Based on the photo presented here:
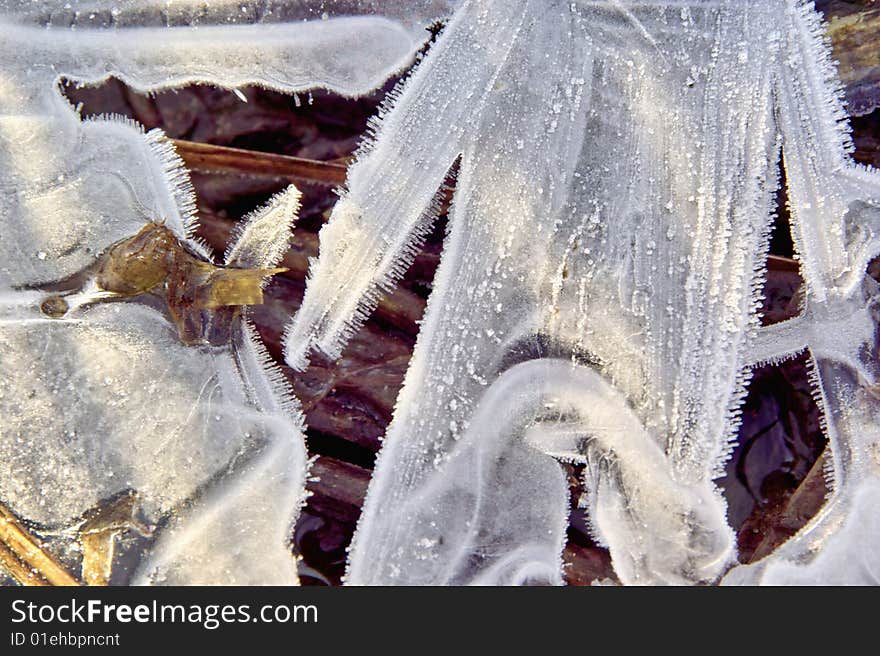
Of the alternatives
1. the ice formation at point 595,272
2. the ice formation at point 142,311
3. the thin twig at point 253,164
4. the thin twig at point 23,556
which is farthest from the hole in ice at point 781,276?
the thin twig at point 23,556

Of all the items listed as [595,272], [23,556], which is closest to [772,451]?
[595,272]

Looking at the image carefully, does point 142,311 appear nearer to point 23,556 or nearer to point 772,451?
point 23,556

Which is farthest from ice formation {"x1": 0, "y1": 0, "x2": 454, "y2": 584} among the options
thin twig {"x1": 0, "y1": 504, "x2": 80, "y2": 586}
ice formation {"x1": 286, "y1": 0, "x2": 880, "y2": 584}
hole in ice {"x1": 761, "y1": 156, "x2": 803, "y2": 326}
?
hole in ice {"x1": 761, "y1": 156, "x2": 803, "y2": 326}

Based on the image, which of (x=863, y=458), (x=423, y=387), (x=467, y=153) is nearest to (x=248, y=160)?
(x=467, y=153)

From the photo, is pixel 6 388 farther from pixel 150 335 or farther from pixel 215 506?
pixel 215 506

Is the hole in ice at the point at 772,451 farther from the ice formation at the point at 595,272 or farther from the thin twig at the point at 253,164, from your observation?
the thin twig at the point at 253,164
